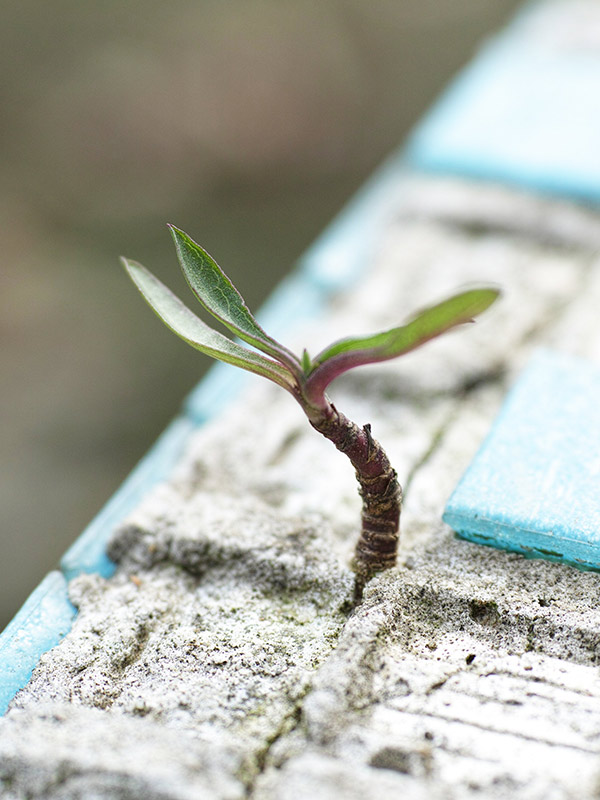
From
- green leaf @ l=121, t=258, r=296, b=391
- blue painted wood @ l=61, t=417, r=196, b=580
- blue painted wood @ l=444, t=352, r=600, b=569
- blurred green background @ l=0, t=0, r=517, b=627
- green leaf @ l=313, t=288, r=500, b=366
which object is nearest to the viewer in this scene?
green leaf @ l=313, t=288, r=500, b=366

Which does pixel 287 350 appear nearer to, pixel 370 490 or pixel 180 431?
pixel 370 490

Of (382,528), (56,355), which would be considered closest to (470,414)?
(382,528)

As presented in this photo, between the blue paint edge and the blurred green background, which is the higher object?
the blurred green background

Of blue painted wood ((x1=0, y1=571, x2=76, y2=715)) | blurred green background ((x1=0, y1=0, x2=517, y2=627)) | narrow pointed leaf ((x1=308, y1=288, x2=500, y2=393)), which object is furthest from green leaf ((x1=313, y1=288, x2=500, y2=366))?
blurred green background ((x1=0, y1=0, x2=517, y2=627))

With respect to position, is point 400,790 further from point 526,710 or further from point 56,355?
point 56,355

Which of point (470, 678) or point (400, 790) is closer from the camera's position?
point (400, 790)

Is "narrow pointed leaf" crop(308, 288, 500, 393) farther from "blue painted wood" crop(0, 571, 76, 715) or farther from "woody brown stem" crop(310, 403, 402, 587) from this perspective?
"blue painted wood" crop(0, 571, 76, 715)
